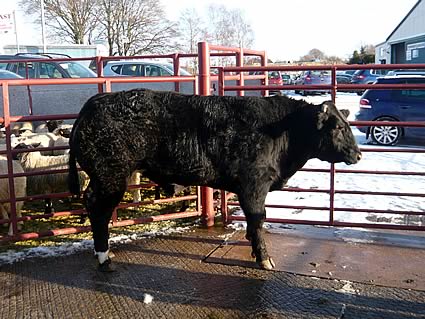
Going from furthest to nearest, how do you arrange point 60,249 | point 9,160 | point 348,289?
point 60,249 < point 9,160 < point 348,289

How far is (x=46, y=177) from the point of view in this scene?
6.67 m

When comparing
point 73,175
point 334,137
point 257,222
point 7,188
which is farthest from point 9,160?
point 334,137

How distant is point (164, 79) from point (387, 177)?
16.1 ft

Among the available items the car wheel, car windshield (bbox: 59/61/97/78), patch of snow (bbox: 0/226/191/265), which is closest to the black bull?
patch of snow (bbox: 0/226/191/265)

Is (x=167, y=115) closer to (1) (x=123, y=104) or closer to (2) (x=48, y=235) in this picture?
(1) (x=123, y=104)

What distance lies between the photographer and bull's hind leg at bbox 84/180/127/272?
4.82 metres

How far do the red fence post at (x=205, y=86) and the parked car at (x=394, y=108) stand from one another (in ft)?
25.4

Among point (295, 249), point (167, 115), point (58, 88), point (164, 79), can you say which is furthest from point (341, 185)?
point (58, 88)

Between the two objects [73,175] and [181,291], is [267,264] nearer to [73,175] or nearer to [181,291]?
[181,291]

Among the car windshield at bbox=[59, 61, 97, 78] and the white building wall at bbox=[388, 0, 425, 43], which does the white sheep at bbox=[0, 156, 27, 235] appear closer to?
the car windshield at bbox=[59, 61, 97, 78]

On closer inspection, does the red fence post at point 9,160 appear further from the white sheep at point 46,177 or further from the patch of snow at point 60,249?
the white sheep at point 46,177

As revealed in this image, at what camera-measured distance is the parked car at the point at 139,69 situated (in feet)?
48.8

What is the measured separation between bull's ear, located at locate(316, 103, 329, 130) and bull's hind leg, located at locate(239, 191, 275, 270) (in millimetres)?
841

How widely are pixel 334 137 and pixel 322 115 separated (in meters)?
0.27
